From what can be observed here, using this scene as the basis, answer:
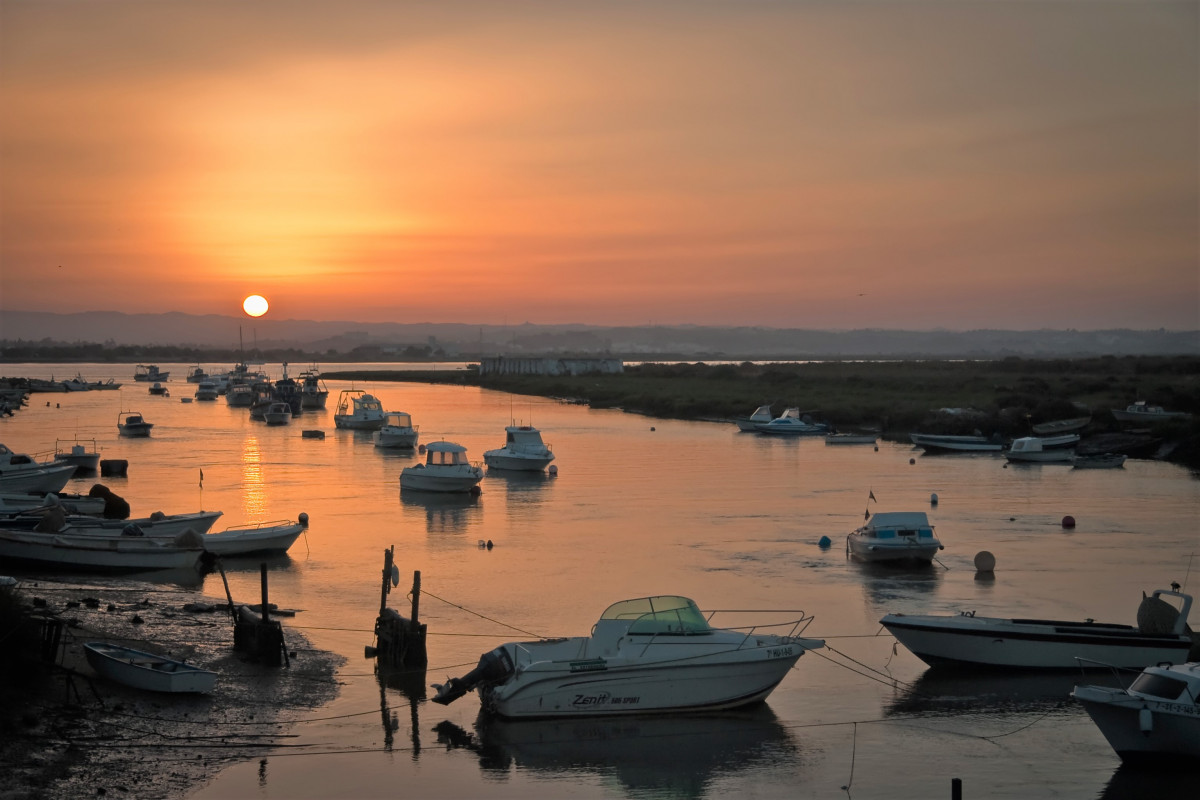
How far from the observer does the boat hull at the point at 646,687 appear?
1642 cm

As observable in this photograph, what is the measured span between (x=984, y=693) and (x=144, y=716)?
42.0 feet

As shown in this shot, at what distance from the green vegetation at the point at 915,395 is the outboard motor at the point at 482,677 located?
173ft

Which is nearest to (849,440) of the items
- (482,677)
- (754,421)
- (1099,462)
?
(754,421)

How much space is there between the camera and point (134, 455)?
188 feet

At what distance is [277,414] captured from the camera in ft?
274

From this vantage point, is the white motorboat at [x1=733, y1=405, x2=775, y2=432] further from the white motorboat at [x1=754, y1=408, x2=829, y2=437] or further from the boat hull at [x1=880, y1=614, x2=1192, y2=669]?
the boat hull at [x1=880, y1=614, x2=1192, y2=669]

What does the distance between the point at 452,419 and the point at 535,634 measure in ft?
217

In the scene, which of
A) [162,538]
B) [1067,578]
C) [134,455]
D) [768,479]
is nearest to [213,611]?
[162,538]

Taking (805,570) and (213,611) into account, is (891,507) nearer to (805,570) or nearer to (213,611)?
(805,570)

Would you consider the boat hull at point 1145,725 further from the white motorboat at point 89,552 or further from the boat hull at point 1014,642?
the white motorboat at point 89,552

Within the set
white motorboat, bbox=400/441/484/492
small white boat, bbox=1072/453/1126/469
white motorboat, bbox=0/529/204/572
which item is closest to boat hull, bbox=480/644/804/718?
white motorboat, bbox=0/529/204/572

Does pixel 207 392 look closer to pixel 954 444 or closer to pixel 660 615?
pixel 954 444

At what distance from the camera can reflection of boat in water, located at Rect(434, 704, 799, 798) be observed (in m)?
14.9

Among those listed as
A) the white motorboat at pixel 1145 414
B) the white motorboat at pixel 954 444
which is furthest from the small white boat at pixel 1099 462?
the white motorboat at pixel 1145 414
